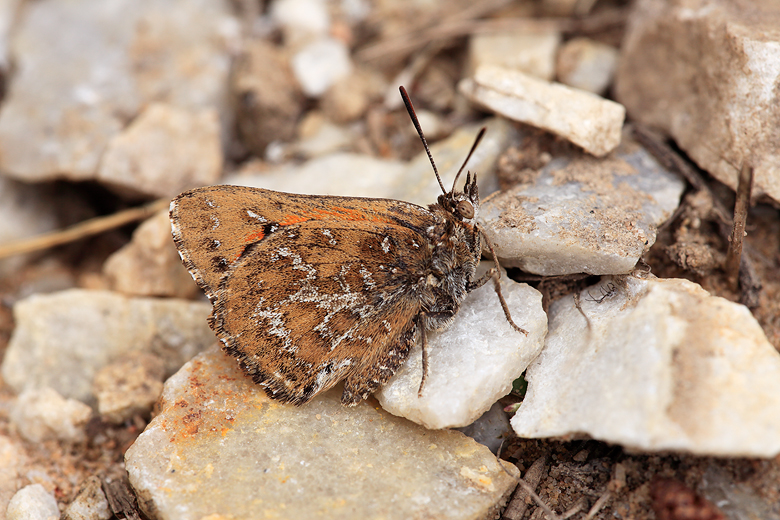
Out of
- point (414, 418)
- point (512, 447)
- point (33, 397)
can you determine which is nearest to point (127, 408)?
point (33, 397)

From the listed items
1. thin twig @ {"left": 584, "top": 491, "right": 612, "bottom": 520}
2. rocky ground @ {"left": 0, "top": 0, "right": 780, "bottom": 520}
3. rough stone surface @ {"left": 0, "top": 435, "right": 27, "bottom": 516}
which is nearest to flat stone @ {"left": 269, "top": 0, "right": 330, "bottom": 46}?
rocky ground @ {"left": 0, "top": 0, "right": 780, "bottom": 520}

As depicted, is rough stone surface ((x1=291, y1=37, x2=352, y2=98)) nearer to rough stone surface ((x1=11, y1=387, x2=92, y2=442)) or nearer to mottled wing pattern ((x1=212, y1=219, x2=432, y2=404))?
mottled wing pattern ((x1=212, y1=219, x2=432, y2=404))

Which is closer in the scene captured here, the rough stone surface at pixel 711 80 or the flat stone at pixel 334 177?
the rough stone surface at pixel 711 80

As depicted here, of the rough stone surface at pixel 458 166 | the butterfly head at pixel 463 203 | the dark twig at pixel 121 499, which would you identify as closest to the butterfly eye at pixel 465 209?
the butterfly head at pixel 463 203

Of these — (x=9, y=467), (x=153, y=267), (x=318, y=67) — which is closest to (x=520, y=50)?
(x=318, y=67)

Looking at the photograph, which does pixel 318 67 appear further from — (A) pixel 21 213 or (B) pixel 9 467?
(B) pixel 9 467

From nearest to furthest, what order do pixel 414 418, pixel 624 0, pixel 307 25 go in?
pixel 414 418 < pixel 624 0 < pixel 307 25

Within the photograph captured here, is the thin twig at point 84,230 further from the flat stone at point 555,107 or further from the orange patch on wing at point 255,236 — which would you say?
the flat stone at point 555,107

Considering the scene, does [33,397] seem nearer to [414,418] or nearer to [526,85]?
[414,418]
